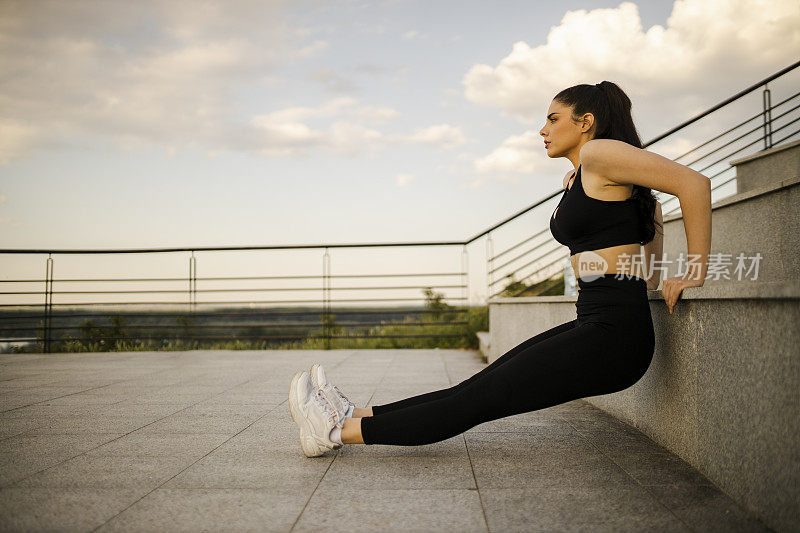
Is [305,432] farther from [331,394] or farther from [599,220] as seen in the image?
[599,220]

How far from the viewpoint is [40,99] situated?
864 cm

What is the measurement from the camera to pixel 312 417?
172 centimetres

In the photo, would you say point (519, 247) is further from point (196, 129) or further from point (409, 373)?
point (196, 129)

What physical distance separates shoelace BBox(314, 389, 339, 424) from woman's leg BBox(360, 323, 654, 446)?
0.23m

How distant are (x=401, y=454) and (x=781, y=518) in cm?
110

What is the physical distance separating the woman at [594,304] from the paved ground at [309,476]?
165 millimetres

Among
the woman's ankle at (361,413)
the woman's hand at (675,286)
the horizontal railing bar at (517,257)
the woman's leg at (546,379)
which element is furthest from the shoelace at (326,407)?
the horizontal railing bar at (517,257)

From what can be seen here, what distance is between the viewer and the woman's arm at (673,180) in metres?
1.40

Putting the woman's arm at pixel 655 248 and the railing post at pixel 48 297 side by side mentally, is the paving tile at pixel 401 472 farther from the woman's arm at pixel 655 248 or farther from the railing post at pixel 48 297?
the railing post at pixel 48 297

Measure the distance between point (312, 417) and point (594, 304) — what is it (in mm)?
995

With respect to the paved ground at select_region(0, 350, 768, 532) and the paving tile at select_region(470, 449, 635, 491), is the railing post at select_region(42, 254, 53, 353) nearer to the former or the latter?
the paved ground at select_region(0, 350, 768, 532)

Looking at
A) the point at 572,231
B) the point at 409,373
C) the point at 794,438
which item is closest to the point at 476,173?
the point at 409,373

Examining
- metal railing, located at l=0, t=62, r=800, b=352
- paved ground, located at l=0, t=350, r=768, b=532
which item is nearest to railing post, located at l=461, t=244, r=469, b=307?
metal railing, located at l=0, t=62, r=800, b=352

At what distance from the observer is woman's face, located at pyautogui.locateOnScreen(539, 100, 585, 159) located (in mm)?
1740
